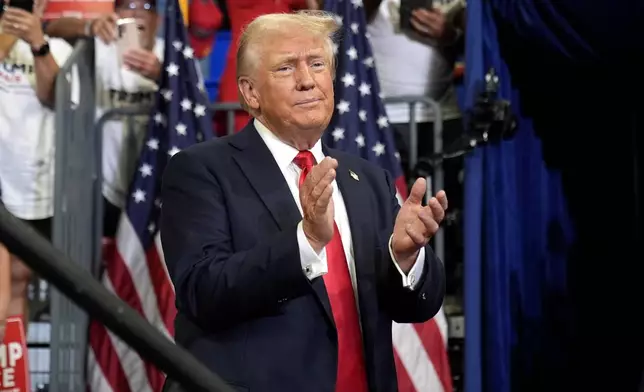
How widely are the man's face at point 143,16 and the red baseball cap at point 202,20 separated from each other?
0.48 feet

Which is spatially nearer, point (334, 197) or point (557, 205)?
point (334, 197)

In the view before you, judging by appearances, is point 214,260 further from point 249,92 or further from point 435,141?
point 435,141

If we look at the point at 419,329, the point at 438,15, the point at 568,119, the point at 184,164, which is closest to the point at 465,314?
the point at 419,329

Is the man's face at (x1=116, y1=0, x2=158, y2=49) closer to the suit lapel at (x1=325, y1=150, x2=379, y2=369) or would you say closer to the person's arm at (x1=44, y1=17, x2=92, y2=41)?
the person's arm at (x1=44, y1=17, x2=92, y2=41)

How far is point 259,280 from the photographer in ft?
5.42

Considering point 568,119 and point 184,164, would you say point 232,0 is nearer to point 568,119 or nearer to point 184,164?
point 568,119

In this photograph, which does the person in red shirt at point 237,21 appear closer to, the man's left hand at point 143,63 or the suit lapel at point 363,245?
the man's left hand at point 143,63

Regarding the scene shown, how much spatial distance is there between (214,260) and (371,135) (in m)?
1.94

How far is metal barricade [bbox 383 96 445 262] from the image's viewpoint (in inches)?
141

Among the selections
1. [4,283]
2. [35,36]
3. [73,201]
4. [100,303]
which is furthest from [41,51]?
→ [100,303]

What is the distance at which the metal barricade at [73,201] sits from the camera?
3594 mm

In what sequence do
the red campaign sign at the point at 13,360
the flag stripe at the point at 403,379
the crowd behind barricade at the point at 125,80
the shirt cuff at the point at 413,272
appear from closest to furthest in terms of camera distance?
the shirt cuff at the point at 413,272 < the red campaign sign at the point at 13,360 < the flag stripe at the point at 403,379 < the crowd behind barricade at the point at 125,80

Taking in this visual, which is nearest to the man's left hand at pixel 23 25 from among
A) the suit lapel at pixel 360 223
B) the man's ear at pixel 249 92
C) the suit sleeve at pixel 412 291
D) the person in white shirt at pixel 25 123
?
the person in white shirt at pixel 25 123

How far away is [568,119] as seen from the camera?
3.72 meters
